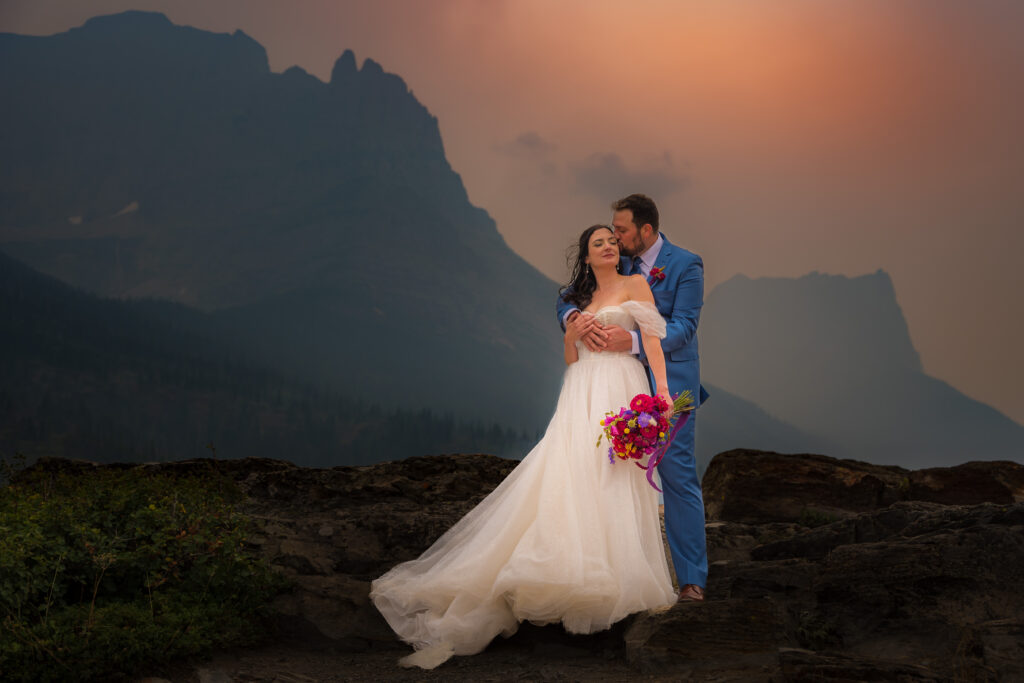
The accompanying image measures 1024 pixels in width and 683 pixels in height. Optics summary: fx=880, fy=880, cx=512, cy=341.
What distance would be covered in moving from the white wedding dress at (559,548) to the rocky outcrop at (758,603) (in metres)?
0.27

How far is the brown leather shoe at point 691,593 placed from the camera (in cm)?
619

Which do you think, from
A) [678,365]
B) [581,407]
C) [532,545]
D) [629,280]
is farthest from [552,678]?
[629,280]

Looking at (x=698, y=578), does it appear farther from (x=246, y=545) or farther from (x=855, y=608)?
(x=246, y=545)

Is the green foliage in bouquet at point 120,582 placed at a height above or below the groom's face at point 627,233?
below

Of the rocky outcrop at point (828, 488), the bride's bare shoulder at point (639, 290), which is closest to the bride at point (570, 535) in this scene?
the bride's bare shoulder at point (639, 290)

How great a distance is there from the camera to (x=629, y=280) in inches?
254

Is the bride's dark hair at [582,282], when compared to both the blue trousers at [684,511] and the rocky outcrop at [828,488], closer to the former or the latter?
the blue trousers at [684,511]

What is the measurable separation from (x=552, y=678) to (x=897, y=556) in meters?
2.47

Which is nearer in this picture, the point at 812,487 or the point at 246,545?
the point at 246,545

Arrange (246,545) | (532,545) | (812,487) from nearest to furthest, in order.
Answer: (532,545)
(246,545)
(812,487)

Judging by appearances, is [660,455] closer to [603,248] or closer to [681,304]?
[681,304]

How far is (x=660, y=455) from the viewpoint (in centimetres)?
622

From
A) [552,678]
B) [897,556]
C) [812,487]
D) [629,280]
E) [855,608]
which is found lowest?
[552,678]

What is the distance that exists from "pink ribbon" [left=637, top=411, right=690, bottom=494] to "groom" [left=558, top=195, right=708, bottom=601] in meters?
0.05
